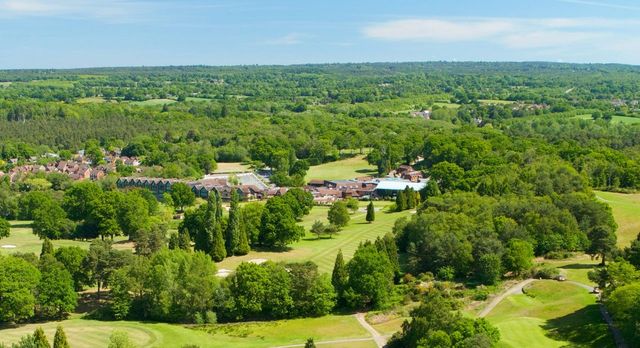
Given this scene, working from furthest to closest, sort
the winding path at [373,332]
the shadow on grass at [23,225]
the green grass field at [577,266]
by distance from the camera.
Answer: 1. the shadow on grass at [23,225]
2. the green grass field at [577,266]
3. the winding path at [373,332]

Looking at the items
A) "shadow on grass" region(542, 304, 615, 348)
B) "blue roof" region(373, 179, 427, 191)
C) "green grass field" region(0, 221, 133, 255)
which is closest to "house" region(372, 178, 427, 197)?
"blue roof" region(373, 179, 427, 191)

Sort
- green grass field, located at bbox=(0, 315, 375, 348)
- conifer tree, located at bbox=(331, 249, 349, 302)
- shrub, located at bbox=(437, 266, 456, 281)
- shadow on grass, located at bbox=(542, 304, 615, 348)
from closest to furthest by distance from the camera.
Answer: shadow on grass, located at bbox=(542, 304, 615, 348), green grass field, located at bbox=(0, 315, 375, 348), conifer tree, located at bbox=(331, 249, 349, 302), shrub, located at bbox=(437, 266, 456, 281)

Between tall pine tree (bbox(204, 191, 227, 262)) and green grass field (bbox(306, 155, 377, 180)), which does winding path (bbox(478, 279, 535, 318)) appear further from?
green grass field (bbox(306, 155, 377, 180))

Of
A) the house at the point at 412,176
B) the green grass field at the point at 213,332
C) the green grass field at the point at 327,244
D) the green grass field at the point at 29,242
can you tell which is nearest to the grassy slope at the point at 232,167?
the house at the point at 412,176

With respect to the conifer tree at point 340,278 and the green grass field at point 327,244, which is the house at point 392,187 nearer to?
the green grass field at point 327,244

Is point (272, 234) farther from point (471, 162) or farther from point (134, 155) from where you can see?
point (134, 155)

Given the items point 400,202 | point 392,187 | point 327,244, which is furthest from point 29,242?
point 392,187
